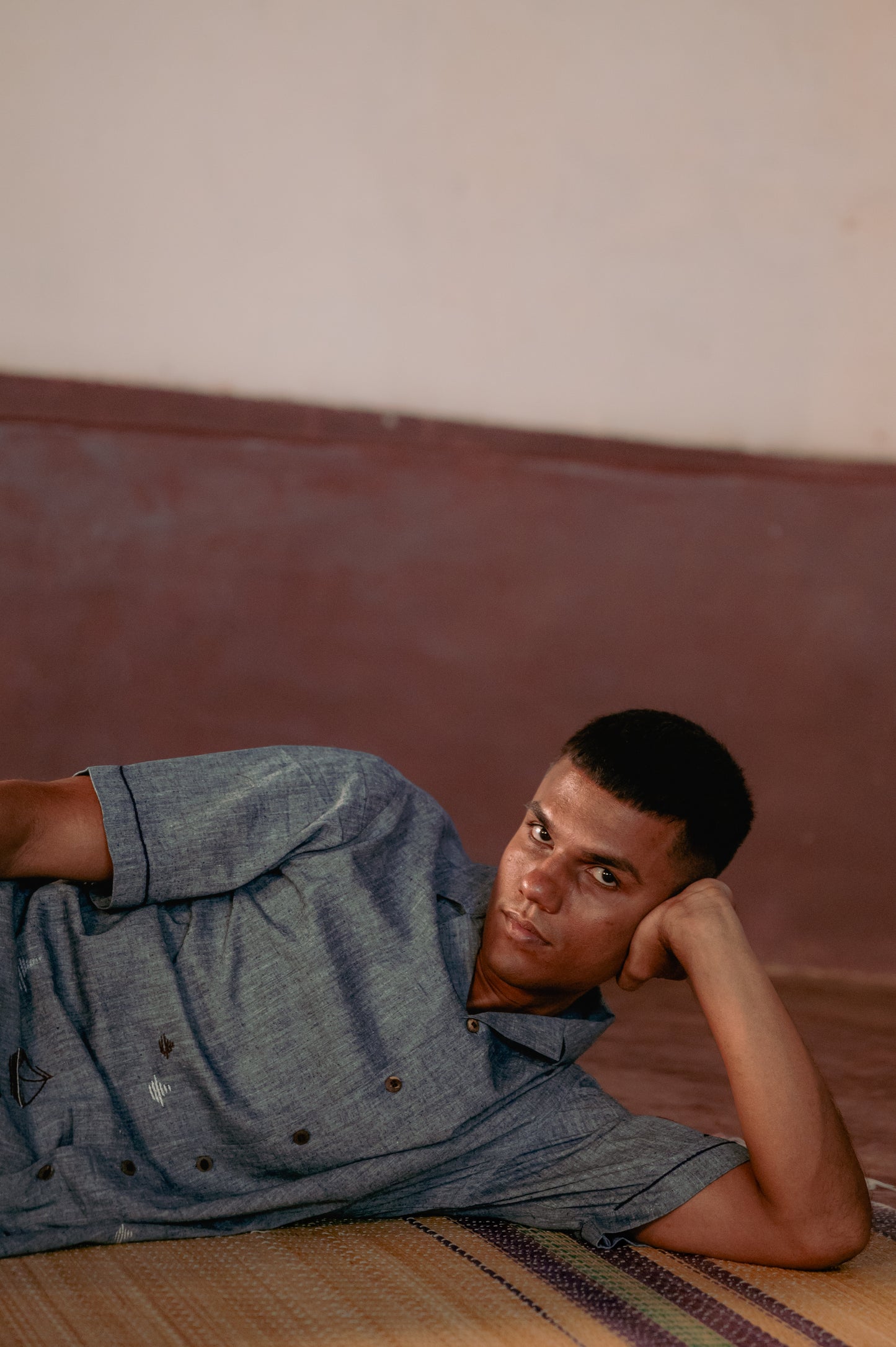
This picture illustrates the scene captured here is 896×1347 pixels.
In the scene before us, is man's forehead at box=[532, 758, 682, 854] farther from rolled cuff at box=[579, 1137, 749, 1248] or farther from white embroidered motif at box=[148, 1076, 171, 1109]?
white embroidered motif at box=[148, 1076, 171, 1109]

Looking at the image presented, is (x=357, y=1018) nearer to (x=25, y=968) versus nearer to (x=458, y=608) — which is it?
(x=25, y=968)

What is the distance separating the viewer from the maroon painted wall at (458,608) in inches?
122

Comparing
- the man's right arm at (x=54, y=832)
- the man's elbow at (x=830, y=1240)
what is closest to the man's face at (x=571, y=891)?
the man's elbow at (x=830, y=1240)

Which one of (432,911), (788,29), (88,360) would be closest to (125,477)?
(88,360)

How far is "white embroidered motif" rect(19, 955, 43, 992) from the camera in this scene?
154cm

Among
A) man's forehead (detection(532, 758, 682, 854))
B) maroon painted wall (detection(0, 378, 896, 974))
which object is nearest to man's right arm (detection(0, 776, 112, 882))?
man's forehead (detection(532, 758, 682, 854))

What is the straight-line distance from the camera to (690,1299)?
1.52 meters

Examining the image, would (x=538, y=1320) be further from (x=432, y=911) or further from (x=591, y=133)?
(x=591, y=133)

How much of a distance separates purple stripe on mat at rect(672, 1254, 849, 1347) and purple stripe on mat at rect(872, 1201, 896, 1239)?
0.31m

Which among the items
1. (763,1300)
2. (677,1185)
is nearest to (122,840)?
(677,1185)

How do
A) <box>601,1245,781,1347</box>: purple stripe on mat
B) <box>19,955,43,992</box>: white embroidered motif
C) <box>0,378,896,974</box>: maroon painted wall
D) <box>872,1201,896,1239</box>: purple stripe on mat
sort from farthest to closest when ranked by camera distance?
<box>0,378,896,974</box>: maroon painted wall < <box>872,1201,896,1239</box>: purple stripe on mat < <box>19,955,43,992</box>: white embroidered motif < <box>601,1245,781,1347</box>: purple stripe on mat

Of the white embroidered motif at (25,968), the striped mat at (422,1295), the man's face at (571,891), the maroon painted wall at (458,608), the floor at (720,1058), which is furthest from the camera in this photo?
the maroon painted wall at (458,608)

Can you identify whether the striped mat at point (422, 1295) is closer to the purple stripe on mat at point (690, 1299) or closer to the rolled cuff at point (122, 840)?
the purple stripe on mat at point (690, 1299)

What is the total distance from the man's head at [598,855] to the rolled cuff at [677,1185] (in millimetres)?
274
